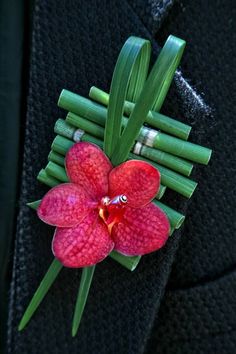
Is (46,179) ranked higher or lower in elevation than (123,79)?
lower

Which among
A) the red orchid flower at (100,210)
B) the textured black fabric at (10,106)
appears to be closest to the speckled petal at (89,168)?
the red orchid flower at (100,210)

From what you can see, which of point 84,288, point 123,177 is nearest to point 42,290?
point 84,288

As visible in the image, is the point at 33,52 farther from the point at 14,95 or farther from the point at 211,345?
the point at 211,345

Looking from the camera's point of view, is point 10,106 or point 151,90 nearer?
point 151,90

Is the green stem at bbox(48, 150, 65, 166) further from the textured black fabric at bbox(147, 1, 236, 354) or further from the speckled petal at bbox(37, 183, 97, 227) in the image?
the textured black fabric at bbox(147, 1, 236, 354)

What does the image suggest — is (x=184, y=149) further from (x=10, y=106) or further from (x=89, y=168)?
(x=10, y=106)

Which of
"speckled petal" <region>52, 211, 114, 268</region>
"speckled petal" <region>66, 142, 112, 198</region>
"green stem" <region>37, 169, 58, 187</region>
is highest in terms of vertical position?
"speckled petal" <region>66, 142, 112, 198</region>

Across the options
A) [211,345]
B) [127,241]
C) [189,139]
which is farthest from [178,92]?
[211,345]

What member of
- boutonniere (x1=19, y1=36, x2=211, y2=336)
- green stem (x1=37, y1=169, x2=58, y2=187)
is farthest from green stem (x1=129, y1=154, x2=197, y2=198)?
green stem (x1=37, y1=169, x2=58, y2=187)
